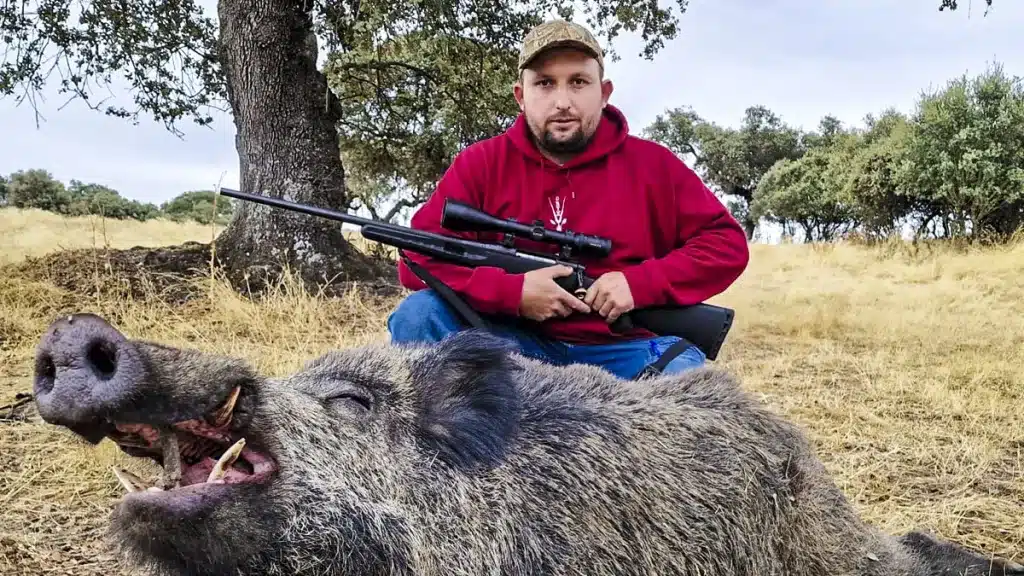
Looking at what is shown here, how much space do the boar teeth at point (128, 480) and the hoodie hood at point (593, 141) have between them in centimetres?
249

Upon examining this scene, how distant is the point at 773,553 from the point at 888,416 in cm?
403

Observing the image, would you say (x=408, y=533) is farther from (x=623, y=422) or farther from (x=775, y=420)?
(x=775, y=420)

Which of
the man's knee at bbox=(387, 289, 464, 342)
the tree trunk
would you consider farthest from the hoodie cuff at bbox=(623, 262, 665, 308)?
the tree trunk

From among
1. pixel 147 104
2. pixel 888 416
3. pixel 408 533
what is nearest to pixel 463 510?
pixel 408 533

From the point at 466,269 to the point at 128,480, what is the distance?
2.01m

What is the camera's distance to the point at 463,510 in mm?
2135

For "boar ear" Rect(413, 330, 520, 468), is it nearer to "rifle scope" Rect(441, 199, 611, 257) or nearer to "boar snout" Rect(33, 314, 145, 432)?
"boar snout" Rect(33, 314, 145, 432)

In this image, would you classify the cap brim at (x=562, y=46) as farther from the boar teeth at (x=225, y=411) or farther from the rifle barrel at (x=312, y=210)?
the boar teeth at (x=225, y=411)

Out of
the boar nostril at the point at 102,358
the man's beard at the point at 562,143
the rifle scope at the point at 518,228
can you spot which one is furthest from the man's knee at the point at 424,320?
the boar nostril at the point at 102,358

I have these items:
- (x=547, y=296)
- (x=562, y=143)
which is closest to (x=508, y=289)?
(x=547, y=296)

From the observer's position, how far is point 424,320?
355 centimetres

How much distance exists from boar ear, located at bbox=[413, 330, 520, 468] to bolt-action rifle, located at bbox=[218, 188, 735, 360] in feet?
3.92

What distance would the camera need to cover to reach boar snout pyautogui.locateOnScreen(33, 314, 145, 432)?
1.58 metres

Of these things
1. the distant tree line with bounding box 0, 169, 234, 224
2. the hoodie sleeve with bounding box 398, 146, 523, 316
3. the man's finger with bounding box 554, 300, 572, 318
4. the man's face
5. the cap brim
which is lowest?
the man's finger with bounding box 554, 300, 572, 318
